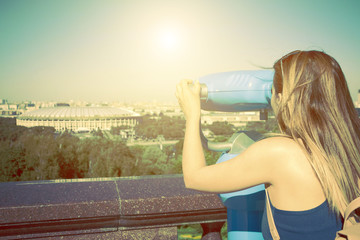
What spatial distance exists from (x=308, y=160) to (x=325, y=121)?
15cm

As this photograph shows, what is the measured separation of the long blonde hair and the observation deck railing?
1.04 meters

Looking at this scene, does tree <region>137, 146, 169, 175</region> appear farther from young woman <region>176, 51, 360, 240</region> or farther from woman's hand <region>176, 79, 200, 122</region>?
young woman <region>176, 51, 360, 240</region>

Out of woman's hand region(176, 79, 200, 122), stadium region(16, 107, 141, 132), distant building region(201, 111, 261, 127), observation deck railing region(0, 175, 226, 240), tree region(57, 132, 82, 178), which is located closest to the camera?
woman's hand region(176, 79, 200, 122)

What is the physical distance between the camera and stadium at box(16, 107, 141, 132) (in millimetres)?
3570

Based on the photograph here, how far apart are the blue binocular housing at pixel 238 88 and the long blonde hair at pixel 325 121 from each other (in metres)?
0.29

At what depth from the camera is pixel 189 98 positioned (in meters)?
1.38

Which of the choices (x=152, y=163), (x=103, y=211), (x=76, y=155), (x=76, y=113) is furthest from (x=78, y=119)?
(x=103, y=211)

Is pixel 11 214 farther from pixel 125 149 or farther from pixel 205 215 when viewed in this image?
pixel 125 149

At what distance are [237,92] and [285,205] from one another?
1.83 ft

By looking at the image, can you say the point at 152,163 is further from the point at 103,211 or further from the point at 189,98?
the point at 189,98

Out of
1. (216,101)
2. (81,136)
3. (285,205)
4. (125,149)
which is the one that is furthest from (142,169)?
(285,205)

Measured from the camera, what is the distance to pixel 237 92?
4.91 feet

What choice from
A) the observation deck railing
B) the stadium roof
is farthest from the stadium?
the observation deck railing

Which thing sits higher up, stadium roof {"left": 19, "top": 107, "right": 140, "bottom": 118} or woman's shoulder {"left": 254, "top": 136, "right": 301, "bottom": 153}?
woman's shoulder {"left": 254, "top": 136, "right": 301, "bottom": 153}
